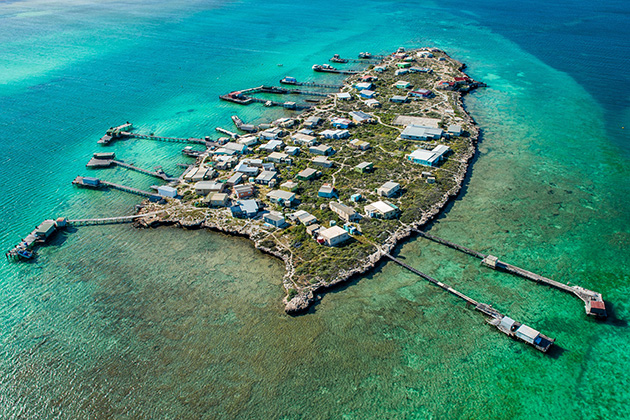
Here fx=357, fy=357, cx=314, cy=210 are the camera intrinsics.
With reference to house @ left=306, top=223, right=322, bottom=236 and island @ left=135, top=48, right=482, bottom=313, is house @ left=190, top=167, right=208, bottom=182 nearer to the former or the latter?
island @ left=135, top=48, right=482, bottom=313

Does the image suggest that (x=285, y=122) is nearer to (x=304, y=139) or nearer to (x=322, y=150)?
(x=304, y=139)

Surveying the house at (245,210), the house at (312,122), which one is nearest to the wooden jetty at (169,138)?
the house at (312,122)

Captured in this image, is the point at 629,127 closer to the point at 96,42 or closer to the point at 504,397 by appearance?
the point at 504,397

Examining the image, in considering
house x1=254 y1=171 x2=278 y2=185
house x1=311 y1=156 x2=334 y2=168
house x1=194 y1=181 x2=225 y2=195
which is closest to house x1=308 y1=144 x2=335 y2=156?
house x1=311 y1=156 x2=334 y2=168

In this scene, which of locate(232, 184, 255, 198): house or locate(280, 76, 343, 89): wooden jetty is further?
locate(280, 76, 343, 89): wooden jetty

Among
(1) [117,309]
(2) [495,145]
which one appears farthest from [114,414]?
(2) [495,145]

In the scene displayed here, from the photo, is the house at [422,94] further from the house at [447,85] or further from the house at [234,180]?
the house at [234,180]

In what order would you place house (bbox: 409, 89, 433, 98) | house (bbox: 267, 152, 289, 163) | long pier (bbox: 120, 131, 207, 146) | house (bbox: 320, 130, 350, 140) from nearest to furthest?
house (bbox: 267, 152, 289, 163), house (bbox: 320, 130, 350, 140), long pier (bbox: 120, 131, 207, 146), house (bbox: 409, 89, 433, 98)

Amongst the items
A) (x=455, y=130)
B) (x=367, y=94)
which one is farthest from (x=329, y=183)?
(x=367, y=94)
